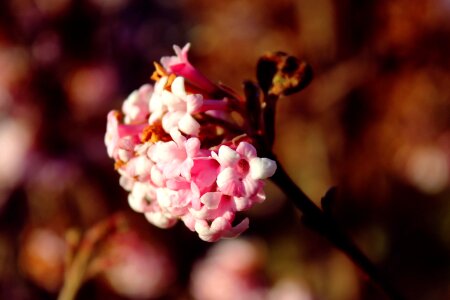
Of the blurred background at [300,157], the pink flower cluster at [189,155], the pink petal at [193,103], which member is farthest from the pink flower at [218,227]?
the blurred background at [300,157]

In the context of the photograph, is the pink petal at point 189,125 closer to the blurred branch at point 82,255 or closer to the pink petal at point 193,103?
the pink petal at point 193,103

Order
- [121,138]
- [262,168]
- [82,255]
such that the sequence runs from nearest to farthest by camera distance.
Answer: [262,168], [121,138], [82,255]

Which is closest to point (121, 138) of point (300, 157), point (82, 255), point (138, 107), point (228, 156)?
point (138, 107)

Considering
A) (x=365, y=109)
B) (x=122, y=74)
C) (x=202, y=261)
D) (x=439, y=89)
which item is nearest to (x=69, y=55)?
(x=122, y=74)

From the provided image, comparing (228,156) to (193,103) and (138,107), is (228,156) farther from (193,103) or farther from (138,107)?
(138,107)

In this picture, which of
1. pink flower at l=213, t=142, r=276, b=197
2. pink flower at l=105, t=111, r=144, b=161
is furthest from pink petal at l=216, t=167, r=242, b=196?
pink flower at l=105, t=111, r=144, b=161

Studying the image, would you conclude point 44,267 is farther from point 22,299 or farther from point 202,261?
point 202,261

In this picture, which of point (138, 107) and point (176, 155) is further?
point (138, 107)
